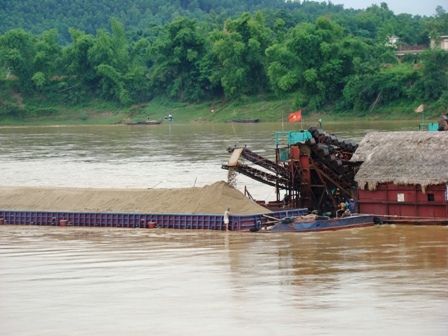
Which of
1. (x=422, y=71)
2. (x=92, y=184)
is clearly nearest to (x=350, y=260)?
(x=92, y=184)

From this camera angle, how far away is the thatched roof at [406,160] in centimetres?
4375

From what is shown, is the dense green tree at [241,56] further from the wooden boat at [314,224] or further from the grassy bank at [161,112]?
the wooden boat at [314,224]

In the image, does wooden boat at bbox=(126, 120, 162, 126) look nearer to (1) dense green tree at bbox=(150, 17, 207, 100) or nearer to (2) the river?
(1) dense green tree at bbox=(150, 17, 207, 100)

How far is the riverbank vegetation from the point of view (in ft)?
386

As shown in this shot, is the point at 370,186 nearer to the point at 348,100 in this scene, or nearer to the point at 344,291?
the point at 344,291

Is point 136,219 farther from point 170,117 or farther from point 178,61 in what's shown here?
point 178,61

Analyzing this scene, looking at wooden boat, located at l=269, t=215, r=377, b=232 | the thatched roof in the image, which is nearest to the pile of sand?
wooden boat, located at l=269, t=215, r=377, b=232

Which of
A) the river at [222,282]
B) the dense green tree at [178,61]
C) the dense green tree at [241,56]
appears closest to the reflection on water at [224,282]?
the river at [222,282]

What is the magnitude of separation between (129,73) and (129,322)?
120m

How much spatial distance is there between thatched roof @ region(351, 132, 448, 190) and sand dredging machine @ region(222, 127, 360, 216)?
1372 millimetres

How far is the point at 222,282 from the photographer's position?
1325 inches

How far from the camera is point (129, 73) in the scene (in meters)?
147

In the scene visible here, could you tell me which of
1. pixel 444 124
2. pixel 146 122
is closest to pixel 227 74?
pixel 146 122

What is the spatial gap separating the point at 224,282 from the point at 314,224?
10.3 m
